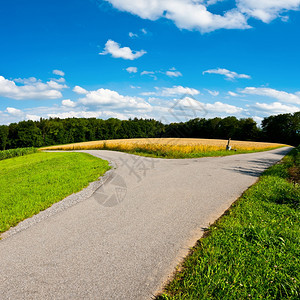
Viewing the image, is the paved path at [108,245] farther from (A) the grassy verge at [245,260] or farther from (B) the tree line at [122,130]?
(B) the tree line at [122,130]

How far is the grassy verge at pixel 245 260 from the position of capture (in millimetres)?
2721

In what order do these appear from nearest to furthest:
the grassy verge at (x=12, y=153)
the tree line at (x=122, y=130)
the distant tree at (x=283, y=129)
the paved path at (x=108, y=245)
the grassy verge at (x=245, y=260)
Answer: the grassy verge at (x=245, y=260) < the paved path at (x=108, y=245) < the grassy verge at (x=12, y=153) < the distant tree at (x=283, y=129) < the tree line at (x=122, y=130)

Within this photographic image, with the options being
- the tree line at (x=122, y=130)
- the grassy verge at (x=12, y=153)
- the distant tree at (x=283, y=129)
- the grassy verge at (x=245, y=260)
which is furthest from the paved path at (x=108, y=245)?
the distant tree at (x=283, y=129)

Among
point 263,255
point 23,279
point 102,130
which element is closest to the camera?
point 23,279

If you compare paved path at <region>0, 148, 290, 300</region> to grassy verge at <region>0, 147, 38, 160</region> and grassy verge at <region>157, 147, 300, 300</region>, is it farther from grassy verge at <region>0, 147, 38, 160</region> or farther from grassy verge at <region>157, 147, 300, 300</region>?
grassy verge at <region>0, 147, 38, 160</region>

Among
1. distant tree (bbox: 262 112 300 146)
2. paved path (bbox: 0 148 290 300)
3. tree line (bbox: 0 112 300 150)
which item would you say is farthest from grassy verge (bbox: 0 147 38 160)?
distant tree (bbox: 262 112 300 146)

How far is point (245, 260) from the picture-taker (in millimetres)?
3332

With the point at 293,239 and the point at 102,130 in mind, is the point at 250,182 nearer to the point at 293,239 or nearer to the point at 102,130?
the point at 293,239

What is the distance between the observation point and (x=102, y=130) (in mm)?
83688

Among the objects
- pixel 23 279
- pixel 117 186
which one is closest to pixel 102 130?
pixel 117 186

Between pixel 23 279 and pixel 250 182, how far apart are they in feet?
30.0

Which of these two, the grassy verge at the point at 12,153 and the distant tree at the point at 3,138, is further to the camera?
the distant tree at the point at 3,138

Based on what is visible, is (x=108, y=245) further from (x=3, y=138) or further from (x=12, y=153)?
(x=3, y=138)

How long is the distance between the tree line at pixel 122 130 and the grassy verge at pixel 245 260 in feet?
182
